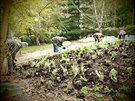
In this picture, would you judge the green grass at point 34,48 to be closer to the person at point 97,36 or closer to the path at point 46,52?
the path at point 46,52

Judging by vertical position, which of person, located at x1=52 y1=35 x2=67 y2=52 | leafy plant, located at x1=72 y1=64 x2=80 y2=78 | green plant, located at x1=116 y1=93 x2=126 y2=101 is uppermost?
person, located at x1=52 y1=35 x2=67 y2=52

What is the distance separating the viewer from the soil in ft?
7.86

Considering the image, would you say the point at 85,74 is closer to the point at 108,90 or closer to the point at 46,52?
the point at 108,90

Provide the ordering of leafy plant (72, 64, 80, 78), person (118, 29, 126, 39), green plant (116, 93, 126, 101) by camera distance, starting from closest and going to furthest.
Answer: green plant (116, 93, 126, 101), person (118, 29, 126, 39), leafy plant (72, 64, 80, 78)

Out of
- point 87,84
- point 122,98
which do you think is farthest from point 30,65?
point 122,98

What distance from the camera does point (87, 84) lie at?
248 centimetres

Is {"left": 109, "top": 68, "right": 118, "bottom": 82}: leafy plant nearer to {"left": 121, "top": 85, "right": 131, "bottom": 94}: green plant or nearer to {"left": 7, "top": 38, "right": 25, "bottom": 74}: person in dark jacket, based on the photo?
{"left": 121, "top": 85, "right": 131, "bottom": 94}: green plant

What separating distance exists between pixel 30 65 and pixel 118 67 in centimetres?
113

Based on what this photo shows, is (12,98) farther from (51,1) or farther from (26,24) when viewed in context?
(51,1)

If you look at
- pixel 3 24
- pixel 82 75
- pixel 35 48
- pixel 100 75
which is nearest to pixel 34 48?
pixel 35 48

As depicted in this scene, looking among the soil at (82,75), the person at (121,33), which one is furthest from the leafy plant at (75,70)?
the person at (121,33)

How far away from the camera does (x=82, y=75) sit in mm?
2586

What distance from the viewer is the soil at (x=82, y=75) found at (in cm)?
240

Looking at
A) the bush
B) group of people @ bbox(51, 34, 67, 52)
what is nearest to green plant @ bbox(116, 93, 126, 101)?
group of people @ bbox(51, 34, 67, 52)
